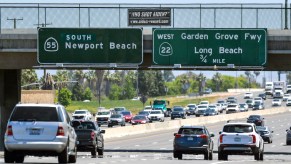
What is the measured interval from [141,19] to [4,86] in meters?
9.77

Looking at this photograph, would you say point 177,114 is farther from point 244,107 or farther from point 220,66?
point 220,66

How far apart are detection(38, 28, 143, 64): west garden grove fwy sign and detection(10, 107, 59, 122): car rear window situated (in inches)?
1004

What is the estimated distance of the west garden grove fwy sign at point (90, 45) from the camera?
179ft

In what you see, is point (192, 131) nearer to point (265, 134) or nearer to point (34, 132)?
point (34, 132)

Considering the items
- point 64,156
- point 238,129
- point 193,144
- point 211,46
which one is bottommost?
point 193,144

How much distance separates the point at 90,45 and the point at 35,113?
25.7 meters

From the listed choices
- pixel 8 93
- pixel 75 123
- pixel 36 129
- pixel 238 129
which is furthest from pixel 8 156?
pixel 8 93

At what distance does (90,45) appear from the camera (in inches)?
2163

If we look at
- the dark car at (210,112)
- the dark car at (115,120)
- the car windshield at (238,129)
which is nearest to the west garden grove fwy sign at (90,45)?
the car windshield at (238,129)

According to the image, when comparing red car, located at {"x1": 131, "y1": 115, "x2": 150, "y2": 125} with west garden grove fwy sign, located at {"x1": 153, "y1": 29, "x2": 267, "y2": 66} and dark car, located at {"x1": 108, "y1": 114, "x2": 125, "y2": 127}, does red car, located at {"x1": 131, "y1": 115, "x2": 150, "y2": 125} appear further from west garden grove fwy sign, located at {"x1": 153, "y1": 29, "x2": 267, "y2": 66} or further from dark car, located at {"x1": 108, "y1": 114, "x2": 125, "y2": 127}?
west garden grove fwy sign, located at {"x1": 153, "y1": 29, "x2": 267, "y2": 66}

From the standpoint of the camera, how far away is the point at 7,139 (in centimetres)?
2933

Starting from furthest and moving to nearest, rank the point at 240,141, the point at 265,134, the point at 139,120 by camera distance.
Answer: the point at 139,120 → the point at 265,134 → the point at 240,141

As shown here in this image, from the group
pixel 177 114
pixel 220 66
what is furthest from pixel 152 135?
pixel 220 66

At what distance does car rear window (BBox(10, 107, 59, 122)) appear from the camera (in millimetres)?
29219
